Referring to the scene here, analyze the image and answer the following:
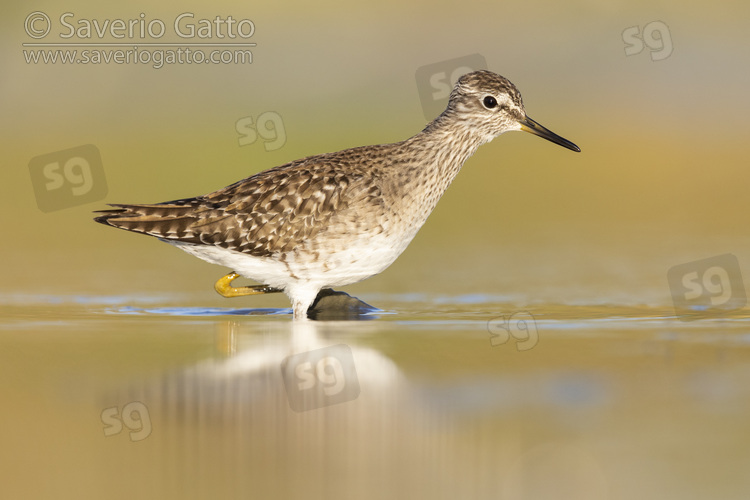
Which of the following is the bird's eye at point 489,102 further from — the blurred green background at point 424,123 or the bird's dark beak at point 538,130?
the blurred green background at point 424,123

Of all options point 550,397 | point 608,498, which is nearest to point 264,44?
point 550,397

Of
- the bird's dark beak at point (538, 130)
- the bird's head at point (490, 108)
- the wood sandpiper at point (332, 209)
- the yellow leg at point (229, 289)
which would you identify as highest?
the bird's head at point (490, 108)

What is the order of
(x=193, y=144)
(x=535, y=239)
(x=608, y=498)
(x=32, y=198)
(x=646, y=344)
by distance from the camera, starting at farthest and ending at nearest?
(x=193, y=144) → (x=32, y=198) → (x=535, y=239) → (x=646, y=344) → (x=608, y=498)

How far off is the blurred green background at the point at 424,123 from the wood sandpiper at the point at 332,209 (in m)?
1.54

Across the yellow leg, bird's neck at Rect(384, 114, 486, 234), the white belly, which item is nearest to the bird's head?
bird's neck at Rect(384, 114, 486, 234)

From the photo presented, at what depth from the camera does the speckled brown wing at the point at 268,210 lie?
11773 mm

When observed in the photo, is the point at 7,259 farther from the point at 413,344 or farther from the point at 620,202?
the point at 620,202

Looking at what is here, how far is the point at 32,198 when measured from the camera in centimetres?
2070

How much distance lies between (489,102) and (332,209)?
2155 millimetres

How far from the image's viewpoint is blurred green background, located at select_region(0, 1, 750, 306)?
1530 cm

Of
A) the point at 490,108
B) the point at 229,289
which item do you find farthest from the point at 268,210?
the point at 490,108

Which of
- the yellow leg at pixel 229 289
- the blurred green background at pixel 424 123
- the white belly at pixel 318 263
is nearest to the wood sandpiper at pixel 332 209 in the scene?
the white belly at pixel 318 263

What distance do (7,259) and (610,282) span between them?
26.2 feet

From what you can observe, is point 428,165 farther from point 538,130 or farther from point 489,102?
point 538,130
